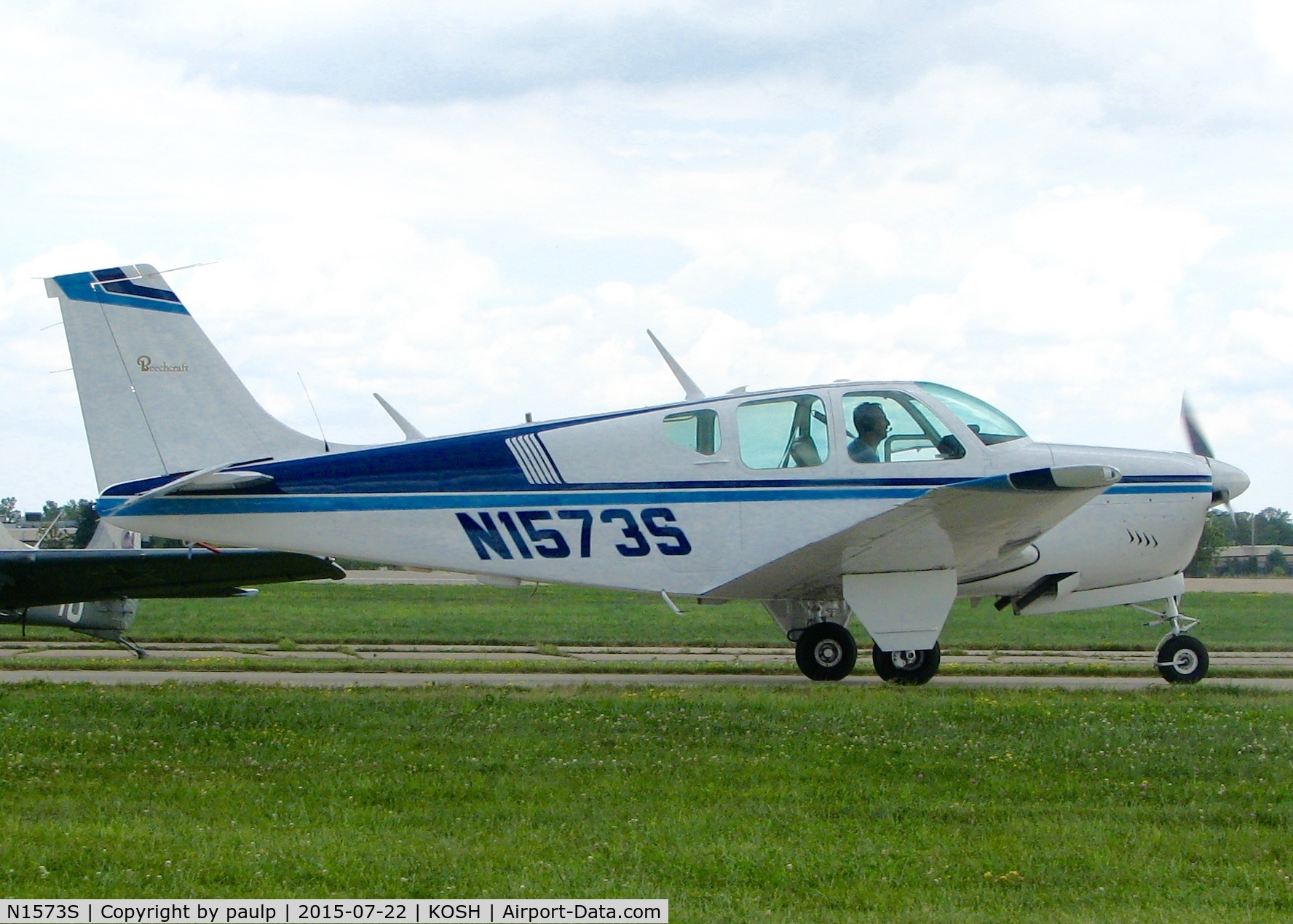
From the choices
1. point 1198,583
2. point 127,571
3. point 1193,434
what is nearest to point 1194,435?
point 1193,434

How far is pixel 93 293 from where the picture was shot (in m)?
12.0

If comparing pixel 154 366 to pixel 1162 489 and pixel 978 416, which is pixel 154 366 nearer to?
pixel 978 416

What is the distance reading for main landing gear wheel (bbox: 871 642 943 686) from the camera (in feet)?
42.8

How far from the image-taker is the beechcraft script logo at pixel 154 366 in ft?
39.8

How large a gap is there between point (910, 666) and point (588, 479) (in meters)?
3.87

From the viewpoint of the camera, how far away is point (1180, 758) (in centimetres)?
852

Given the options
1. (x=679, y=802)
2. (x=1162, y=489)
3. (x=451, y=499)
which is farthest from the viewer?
(x=1162, y=489)

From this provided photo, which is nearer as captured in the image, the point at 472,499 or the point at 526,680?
the point at 472,499

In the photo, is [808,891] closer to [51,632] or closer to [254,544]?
[254,544]

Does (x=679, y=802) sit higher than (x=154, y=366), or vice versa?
(x=154, y=366)

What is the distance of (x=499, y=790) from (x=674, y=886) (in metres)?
2.18

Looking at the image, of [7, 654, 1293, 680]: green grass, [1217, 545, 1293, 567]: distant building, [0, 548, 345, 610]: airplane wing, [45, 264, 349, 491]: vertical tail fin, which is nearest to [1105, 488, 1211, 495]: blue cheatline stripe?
[7, 654, 1293, 680]: green grass

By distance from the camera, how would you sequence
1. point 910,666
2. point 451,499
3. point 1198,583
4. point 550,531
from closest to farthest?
point 451,499, point 550,531, point 910,666, point 1198,583

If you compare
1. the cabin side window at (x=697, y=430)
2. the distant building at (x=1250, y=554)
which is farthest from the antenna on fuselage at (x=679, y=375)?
the distant building at (x=1250, y=554)
